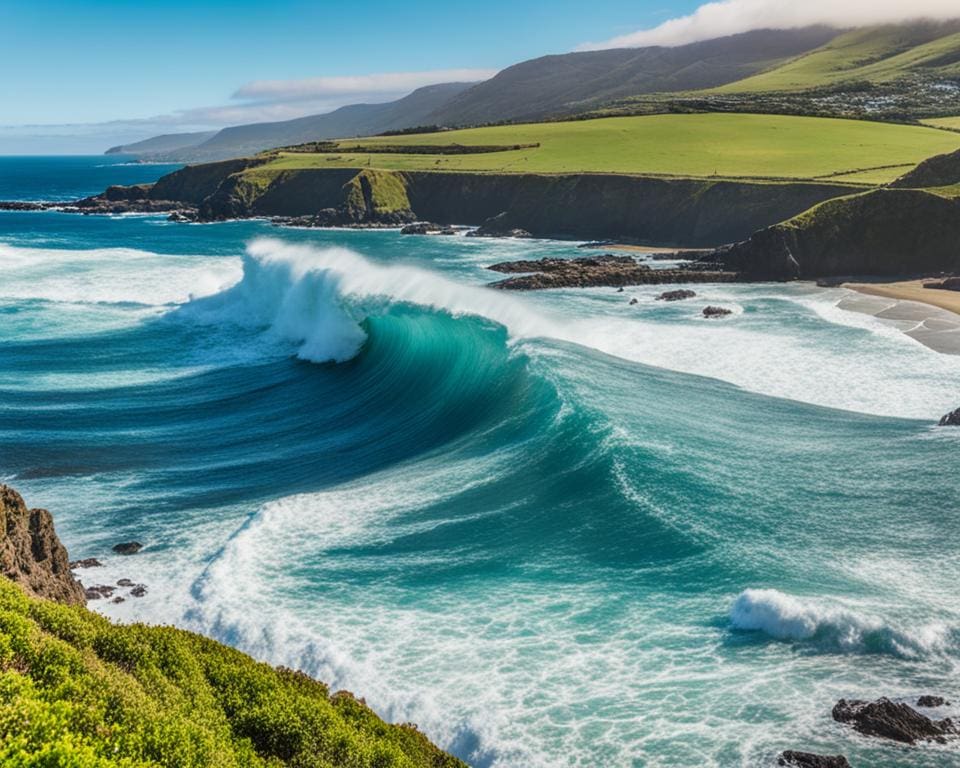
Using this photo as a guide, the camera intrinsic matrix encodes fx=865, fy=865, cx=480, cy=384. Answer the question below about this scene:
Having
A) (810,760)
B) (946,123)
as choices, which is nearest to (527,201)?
(946,123)

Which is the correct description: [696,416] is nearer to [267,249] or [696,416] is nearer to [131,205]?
[267,249]

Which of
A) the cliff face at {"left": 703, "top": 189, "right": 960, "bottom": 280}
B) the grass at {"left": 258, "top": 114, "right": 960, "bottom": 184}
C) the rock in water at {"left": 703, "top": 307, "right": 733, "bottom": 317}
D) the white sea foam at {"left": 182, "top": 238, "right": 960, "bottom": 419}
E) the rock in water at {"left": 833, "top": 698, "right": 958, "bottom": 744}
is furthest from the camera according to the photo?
the grass at {"left": 258, "top": 114, "right": 960, "bottom": 184}

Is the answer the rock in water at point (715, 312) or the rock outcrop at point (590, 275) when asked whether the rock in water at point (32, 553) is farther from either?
the rock outcrop at point (590, 275)

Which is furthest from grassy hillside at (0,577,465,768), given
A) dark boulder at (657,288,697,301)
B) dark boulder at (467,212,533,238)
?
dark boulder at (467,212,533,238)

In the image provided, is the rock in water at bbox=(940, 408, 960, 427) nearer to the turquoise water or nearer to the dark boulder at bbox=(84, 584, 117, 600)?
the turquoise water

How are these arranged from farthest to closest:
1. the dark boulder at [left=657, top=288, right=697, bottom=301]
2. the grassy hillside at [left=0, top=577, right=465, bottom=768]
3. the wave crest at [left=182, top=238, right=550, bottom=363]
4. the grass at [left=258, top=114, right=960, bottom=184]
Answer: the grass at [left=258, top=114, right=960, bottom=184]
the dark boulder at [left=657, top=288, right=697, bottom=301]
the wave crest at [left=182, top=238, right=550, bottom=363]
the grassy hillside at [left=0, top=577, right=465, bottom=768]

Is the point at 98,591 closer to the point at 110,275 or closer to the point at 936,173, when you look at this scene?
the point at 110,275

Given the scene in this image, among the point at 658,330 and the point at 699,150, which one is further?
the point at 699,150
